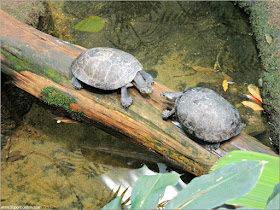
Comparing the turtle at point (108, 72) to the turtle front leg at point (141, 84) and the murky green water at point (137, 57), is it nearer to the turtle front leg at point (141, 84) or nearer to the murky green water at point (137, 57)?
the turtle front leg at point (141, 84)

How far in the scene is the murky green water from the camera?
339cm

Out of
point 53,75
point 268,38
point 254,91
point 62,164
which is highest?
point 268,38

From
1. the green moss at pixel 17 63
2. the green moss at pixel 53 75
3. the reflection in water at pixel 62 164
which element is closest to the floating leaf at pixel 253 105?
the reflection in water at pixel 62 164

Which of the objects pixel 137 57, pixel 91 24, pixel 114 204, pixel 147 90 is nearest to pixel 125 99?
pixel 147 90

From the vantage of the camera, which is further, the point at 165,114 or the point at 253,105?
the point at 253,105

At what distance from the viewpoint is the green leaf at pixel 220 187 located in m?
0.96

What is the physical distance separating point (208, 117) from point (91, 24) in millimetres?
3158

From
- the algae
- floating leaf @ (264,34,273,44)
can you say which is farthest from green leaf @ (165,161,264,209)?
floating leaf @ (264,34,273,44)

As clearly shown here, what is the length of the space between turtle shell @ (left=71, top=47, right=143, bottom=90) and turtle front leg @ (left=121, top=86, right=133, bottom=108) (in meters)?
0.07

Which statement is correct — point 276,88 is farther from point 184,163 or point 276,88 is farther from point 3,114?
point 3,114

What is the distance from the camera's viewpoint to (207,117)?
2.68m

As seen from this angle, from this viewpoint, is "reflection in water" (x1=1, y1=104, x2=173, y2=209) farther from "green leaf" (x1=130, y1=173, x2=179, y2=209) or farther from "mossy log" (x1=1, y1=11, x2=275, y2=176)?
"green leaf" (x1=130, y1=173, x2=179, y2=209)

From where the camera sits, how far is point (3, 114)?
388 cm

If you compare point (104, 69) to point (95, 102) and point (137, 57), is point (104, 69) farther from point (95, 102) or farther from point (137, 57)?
point (137, 57)
